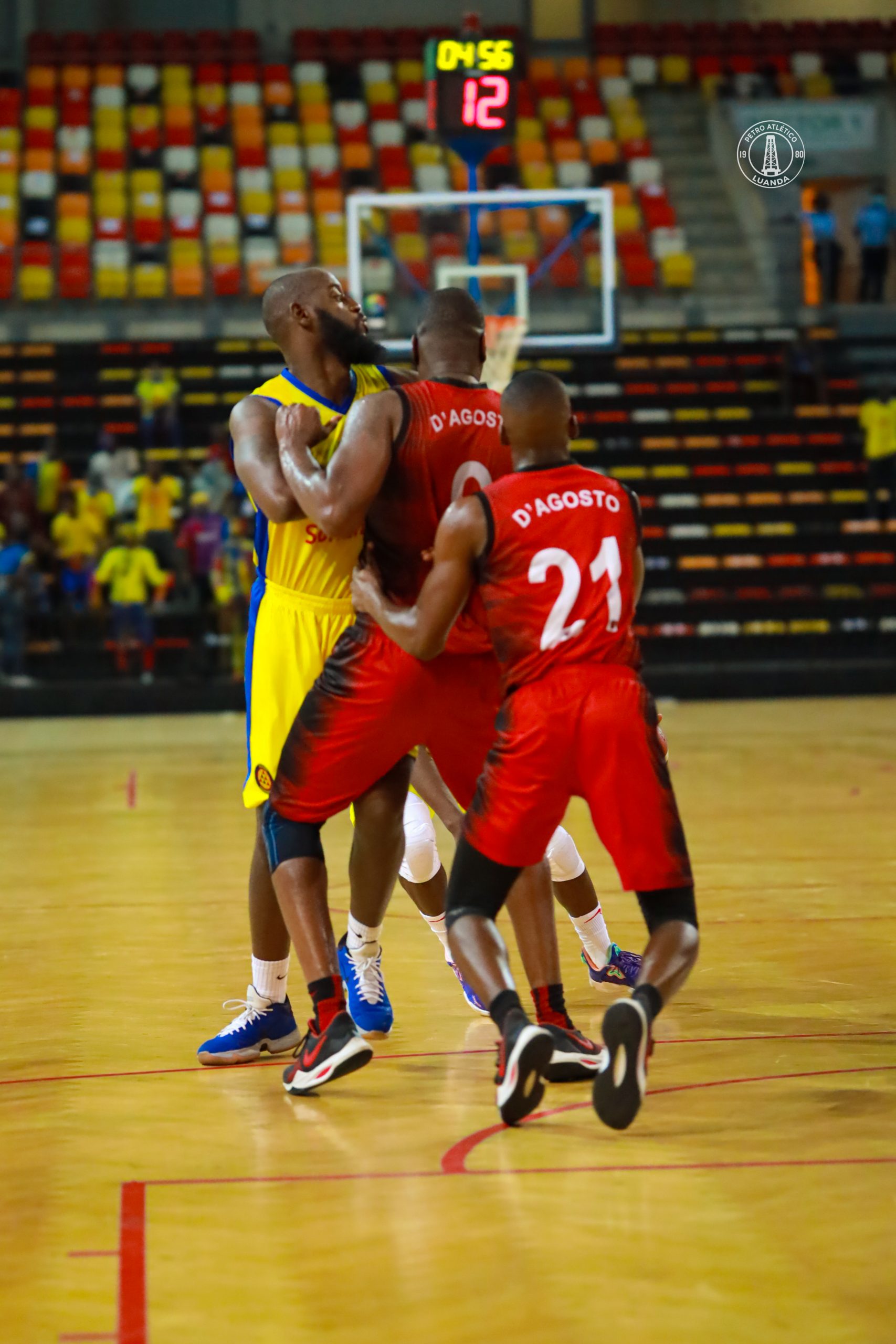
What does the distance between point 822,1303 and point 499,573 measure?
165 cm

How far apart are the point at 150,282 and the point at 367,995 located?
16.9m

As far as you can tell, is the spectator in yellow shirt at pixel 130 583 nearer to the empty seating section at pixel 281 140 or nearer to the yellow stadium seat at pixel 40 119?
the empty seating section at pixel 281 140

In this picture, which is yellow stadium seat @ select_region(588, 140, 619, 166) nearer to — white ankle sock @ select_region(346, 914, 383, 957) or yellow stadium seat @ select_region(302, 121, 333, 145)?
yellow stadium seat @ select_region(302, 121, 333, 145)

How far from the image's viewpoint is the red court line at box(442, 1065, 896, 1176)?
3.45m

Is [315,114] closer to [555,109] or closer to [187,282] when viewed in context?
[555,109]

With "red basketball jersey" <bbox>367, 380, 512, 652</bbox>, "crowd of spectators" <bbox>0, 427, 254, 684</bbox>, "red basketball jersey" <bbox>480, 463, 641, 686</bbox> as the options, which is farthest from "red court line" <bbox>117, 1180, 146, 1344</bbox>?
"crowd of spectators" <bbox>0, 427, 254, 684</bbox>

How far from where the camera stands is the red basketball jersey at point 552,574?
12.2 ft

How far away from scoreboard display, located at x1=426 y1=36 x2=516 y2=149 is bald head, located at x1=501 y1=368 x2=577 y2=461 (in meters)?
8.50

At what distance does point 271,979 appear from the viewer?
4.41 m

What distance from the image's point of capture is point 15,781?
36.0ft

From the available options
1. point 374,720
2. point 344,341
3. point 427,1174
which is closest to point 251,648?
point 374,720

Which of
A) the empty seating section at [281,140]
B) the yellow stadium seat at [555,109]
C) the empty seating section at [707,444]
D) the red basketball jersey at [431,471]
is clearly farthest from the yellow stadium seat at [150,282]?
the red basketball jersey at [431,471]

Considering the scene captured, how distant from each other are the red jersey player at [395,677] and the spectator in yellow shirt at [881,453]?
48.4 ft

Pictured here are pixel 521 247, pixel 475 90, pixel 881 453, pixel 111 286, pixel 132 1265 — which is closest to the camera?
pixel 132 1265
